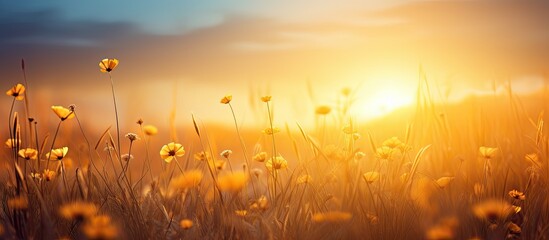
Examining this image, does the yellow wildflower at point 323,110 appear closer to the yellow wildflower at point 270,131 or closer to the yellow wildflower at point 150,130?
the yellow wildflower at point 270,131

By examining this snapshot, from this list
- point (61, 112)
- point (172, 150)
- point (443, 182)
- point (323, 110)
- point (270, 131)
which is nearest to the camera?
point (61, 112)

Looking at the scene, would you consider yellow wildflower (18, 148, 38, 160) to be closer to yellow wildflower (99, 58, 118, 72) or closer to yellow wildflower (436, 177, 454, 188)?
yellow wildflower (99, 58, 118, 72)

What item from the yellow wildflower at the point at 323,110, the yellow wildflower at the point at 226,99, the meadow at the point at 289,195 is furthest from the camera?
the yellow wildflower at the point at 323,110

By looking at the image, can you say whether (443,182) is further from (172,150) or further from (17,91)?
(17,91)

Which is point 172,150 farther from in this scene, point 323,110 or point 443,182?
point 443,182

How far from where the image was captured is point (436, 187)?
2479mm

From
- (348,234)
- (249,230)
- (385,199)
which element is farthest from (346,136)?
(249,230)

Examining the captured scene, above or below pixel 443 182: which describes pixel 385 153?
above

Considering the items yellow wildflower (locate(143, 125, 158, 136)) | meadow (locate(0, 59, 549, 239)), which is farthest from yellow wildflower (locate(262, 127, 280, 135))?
yellow wildflower (locate(143, 125, 158, 136))

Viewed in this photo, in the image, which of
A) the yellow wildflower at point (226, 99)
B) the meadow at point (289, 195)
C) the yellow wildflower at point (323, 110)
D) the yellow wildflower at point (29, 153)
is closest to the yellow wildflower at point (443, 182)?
the meadow at point (289, 195)

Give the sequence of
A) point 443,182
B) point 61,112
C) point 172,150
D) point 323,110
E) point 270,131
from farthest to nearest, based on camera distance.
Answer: point 323,110, point 270,131, point 172,150, point 443,182, point 61,112

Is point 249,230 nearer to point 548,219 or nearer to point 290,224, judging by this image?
point 290,224

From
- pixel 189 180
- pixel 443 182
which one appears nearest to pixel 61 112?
pixel 189 180

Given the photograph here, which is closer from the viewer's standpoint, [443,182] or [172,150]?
[443,182]
